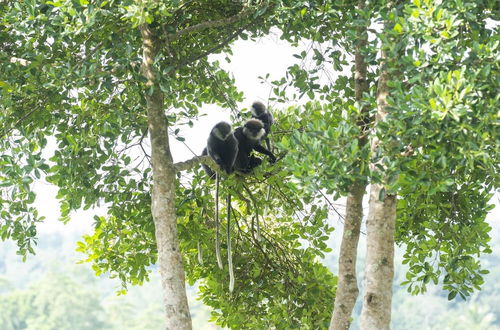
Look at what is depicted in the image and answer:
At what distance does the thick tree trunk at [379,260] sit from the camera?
4258 mm

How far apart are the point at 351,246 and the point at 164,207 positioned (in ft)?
4.06

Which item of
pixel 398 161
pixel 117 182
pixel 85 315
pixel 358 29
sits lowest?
pixel 398 161

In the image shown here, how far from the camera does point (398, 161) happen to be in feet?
12.1

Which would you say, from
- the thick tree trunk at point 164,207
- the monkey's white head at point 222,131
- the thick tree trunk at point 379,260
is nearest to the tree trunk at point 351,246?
the thick tree trunk at point 379,260

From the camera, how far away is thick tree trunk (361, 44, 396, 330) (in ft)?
14.0

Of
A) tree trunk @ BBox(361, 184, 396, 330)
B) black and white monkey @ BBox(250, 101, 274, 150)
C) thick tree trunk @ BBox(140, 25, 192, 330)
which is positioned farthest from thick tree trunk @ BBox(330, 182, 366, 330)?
black and white monkey @ BBox(250, 101, 274, 150)

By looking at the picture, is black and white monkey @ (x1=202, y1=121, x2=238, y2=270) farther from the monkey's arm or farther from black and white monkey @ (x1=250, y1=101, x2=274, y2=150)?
black and white monkey @ (x1=250, y1=101, x2=274, y2=150)

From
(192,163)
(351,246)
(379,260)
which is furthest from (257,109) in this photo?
(379,260)

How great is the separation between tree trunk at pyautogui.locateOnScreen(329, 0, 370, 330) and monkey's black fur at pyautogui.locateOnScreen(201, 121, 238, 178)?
4.28 feet

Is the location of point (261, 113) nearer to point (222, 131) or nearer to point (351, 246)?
point (222, 131)

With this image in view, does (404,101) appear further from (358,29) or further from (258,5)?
(258,5)

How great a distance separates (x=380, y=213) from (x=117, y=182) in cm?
216

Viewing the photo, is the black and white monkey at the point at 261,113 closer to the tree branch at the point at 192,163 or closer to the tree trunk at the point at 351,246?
the tree branch at the point at 192,163

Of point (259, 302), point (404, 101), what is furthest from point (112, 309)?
point (404, 101)
